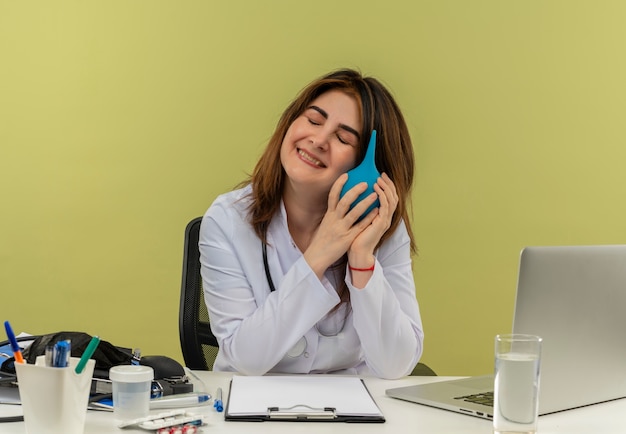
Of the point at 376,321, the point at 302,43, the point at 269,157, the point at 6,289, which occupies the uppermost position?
the point at 302,43

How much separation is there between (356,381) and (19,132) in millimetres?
1925

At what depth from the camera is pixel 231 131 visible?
3.09 meters

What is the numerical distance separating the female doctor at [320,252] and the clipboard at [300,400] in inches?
5.5

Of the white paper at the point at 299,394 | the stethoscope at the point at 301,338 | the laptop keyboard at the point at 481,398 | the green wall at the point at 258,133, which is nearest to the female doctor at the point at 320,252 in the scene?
the stethoscope at the point at 301,338

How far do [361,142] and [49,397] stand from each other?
1029 mm

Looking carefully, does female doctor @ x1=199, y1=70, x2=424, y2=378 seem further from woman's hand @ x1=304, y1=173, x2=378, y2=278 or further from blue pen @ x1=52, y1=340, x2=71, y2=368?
blue pen @ x1=52, y1=340, x2=71, y2=368

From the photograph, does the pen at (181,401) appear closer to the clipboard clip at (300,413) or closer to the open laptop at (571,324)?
the clipboard clip at (300,413)

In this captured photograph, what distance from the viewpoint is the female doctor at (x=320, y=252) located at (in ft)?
5.76

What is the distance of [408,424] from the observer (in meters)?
1.33

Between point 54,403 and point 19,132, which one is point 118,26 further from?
point 54,403

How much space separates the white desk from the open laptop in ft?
0.07

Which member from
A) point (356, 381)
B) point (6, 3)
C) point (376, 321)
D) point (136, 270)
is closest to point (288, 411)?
point (356, 381)

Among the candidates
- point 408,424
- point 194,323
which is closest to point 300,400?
point 408,424

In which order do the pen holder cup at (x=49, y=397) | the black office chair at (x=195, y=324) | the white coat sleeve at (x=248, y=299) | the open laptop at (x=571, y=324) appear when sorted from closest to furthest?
the pen holder cup at (x=49, y=397) → the open laptop at (x=571, y=324) → the white coat sleeve at (x=248, y=299) → the black office chair at (x=195, y=324)
